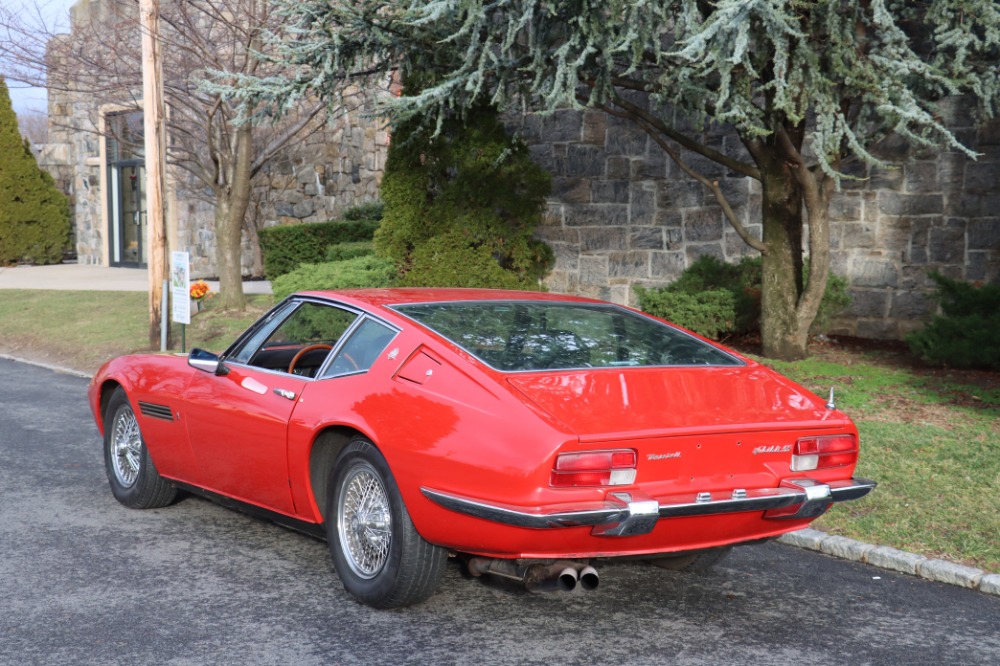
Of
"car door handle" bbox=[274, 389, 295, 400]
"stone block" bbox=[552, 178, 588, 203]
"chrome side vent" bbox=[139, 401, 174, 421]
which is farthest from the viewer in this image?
→ "stone block" bbox=[552, 178, 588, 203]

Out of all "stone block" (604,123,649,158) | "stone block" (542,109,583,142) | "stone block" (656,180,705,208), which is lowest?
"stone block" (656,180,705,208)

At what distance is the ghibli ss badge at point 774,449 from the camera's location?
184 inches

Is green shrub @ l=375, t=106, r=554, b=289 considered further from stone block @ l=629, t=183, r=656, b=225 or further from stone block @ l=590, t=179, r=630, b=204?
stone block @ l=629, t=183, r=656, b=225

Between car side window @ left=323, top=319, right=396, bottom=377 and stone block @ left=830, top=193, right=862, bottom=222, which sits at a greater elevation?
stone block @ left=830, top=193, right=862, bottom=222

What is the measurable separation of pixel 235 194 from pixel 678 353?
12338 mm

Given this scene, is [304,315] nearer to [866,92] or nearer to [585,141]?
[866,92]

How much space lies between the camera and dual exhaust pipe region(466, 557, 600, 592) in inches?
178

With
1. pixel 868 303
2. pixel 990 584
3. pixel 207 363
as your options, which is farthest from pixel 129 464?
pixel 868 303

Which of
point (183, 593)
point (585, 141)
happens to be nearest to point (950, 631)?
point (183, 593)

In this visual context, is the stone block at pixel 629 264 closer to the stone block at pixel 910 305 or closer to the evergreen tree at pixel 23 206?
the stone block at pixel 910 305

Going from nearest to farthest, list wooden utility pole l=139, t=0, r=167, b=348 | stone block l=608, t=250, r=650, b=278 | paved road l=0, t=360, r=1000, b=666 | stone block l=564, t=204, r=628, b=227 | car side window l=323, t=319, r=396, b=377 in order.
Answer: paved road l=0, t=360, r=1000, b=666 < car side window l=323, t=319, r=396, b=377 < wooden utility pole l=139, t=0, r=167, b=348 < stone block l=608, t=250, r=650, b=278 < stone block l=564, t=204, r=628, b=227

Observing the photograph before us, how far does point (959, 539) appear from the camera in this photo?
6.20 metres

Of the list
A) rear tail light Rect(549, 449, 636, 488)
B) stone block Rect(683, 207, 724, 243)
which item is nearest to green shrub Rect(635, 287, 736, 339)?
stone block Rect(683, 207, 724, 243)

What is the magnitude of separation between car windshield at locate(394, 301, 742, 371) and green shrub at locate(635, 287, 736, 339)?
6.46 m
